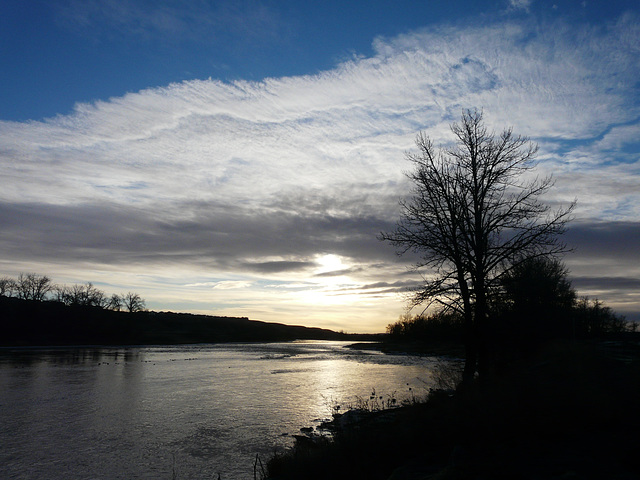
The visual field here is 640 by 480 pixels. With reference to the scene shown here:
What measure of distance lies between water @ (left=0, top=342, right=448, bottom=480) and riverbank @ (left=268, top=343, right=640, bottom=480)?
382 cm

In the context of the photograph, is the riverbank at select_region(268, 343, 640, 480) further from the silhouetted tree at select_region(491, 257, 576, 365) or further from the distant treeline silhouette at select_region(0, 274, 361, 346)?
the distant treeline silhouette at select_region(0, 274, 361, 346)

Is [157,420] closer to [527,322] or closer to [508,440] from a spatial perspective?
[508,440]

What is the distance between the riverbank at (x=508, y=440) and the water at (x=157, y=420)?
3.82 metres

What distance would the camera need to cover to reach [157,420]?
17703mm

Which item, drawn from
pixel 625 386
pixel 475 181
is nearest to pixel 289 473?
pixel 625 386

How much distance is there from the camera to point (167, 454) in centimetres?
1314

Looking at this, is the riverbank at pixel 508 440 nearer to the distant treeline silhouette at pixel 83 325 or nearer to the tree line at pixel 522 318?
the tree line at pixel 522 318

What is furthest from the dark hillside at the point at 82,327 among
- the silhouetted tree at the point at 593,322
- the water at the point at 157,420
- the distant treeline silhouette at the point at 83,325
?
the silhouetted tree at the point at 593,322

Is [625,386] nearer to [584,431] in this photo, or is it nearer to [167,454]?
[584,431]

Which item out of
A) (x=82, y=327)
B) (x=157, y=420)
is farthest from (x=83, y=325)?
(x=157, y=420)

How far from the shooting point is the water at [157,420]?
12172mm

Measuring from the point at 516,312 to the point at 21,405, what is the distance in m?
22.9

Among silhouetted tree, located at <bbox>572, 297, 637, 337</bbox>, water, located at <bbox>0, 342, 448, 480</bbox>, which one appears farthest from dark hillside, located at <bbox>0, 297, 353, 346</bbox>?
silhouetted tree, located at <bbox>572, 297, 637, 337</bbox>

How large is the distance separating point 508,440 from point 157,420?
1405 centimetres
